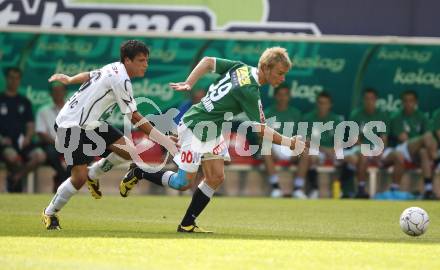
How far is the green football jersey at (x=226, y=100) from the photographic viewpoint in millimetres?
11883

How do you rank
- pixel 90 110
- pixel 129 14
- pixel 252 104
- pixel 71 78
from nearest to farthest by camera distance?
pixel 252 104 < pixel 71 78 < pixel 90 110 < pixel 129 14

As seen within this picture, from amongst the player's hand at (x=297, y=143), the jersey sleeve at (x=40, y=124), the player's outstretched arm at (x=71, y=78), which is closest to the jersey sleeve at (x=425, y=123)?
the jersey sleeve at (x=40, y=124)

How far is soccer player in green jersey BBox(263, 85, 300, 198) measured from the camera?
21.0 metres

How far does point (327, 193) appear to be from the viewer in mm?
21672

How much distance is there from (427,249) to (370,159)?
1065cm

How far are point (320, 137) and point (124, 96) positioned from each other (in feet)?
32.5

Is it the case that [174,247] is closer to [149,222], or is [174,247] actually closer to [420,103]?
[149,222]

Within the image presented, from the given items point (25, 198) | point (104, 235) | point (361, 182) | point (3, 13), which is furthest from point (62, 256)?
point (3, 13)

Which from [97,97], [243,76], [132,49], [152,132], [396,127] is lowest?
[396,127]

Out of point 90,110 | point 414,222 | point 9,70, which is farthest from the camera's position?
point 9,70

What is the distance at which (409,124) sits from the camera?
21.4 metres

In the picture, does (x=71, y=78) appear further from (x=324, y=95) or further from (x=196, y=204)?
(x=324, y=95)

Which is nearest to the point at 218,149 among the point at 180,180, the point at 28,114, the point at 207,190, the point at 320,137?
the point at 207,190

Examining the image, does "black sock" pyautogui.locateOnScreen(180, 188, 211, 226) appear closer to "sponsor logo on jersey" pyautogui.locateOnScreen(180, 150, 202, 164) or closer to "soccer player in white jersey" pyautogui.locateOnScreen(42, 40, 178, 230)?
"sponsor logo on jersey" pyautogui.locateOnScreen(180, 150, 202, 164)
